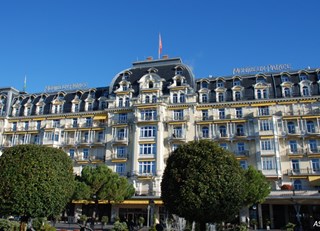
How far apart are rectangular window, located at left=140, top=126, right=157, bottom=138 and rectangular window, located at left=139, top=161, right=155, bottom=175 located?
3.92 metres

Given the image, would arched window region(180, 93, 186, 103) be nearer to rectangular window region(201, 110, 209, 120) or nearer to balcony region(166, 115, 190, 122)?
balcony region(166, 115, 190, 122)

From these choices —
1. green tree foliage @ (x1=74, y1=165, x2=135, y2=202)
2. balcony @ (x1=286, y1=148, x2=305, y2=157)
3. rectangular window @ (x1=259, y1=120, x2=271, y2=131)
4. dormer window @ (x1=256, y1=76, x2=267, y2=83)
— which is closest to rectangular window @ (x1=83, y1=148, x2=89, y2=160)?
green tree foliage @ (x1=74, y1=165, x2=135, y2=202)

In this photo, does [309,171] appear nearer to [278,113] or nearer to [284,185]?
[284,185]

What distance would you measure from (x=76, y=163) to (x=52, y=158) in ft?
90.2

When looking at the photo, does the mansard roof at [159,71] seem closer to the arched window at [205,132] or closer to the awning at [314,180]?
the arched window at [205,132]

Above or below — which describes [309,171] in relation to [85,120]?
below

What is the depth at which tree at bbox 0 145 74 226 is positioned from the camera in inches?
858

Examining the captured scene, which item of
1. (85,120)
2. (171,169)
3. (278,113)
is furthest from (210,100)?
(171,169)

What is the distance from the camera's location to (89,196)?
3822 centimetres

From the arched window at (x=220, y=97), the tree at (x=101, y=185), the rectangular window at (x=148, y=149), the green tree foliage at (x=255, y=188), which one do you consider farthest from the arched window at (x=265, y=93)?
the tree at (x=101, y=185)

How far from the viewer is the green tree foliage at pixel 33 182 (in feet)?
71.5

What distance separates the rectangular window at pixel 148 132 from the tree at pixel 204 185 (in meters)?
25.5

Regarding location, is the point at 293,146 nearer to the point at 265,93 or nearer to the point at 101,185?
the point at 265,93

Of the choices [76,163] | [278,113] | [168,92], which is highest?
[168,92]
